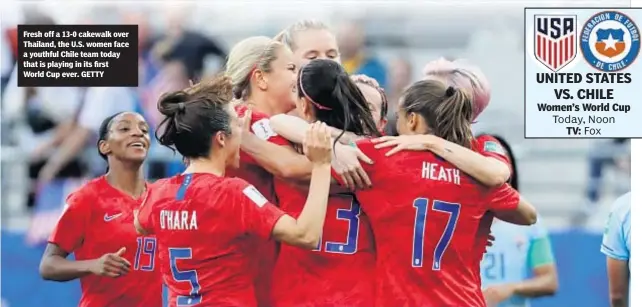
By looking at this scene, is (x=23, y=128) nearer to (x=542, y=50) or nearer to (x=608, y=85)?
(x=542, y=50)

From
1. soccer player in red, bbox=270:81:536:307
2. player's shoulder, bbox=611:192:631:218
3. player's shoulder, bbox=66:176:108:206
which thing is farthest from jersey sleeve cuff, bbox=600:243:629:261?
player's shoulder, bbox=66:176:108:206

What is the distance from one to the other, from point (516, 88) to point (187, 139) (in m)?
1.63

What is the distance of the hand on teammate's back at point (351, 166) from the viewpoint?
3600mm

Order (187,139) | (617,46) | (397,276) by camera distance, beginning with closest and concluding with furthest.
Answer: (187,139), (397,276), (617,46)

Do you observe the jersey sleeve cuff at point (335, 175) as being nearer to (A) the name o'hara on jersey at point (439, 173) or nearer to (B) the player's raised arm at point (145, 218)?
(A) the name o'hara on jersey at point (439, 173)

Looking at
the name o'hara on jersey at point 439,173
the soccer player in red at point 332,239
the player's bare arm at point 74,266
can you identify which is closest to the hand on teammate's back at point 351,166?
the soccer player in red at point 332,239

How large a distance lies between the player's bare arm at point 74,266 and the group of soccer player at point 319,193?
1.67ft

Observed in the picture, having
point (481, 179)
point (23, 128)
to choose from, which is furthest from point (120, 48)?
point (481, 179)

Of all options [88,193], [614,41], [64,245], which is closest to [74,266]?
[64,245]

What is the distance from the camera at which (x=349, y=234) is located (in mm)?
3713

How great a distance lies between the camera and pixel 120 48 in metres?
4.34

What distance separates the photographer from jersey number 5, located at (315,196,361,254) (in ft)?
12.1

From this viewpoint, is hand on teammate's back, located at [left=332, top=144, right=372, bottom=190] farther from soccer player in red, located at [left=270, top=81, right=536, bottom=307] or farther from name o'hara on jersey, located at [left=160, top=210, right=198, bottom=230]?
name o'hara on jersey, located at [left=160, top=210, right=198, bottom=230]

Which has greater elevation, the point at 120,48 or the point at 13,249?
the point at 120,48
